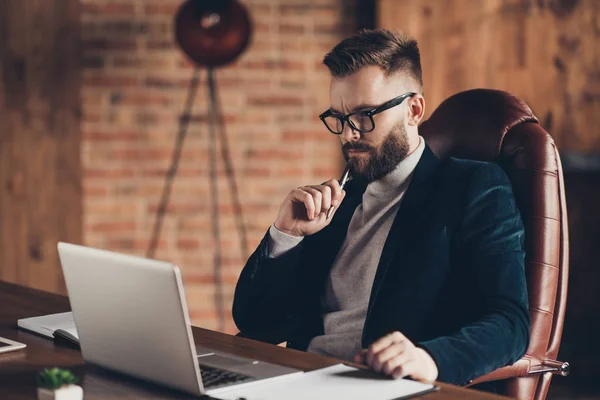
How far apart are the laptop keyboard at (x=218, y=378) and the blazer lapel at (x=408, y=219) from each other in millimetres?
564

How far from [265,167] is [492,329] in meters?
2.50

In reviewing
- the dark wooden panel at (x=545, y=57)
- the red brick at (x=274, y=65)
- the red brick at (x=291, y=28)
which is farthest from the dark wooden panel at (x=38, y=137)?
the dark wooden panel at (x=545, y=57)

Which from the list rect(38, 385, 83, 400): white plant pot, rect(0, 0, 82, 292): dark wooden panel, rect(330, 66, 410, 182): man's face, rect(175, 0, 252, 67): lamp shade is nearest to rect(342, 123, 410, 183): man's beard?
rect(330, 66, 410, 182): man's face

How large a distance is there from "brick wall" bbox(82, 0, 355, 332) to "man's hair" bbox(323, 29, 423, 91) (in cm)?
200

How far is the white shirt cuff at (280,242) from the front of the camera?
2049mm

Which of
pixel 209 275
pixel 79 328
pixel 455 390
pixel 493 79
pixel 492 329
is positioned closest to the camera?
pixel 455 390

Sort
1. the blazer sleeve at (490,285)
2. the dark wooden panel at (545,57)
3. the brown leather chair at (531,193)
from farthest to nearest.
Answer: the dark wooden panel at (545,57) < the brown leather chair at (531,193) < the blazer sleeve at (490,285)

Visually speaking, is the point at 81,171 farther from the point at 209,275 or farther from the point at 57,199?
the point at 209,275

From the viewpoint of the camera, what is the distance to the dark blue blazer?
5.56 feet

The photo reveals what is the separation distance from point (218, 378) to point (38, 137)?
9.35ft

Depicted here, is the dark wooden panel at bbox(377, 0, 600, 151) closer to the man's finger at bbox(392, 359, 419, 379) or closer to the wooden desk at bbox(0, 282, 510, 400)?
the wooden desk at bbox(0, 282, 510, 400)

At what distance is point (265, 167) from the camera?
4062 millimetres

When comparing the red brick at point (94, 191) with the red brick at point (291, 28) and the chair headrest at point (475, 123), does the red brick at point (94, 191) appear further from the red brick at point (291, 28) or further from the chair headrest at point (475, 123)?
the chair headrest at point (475, 123)

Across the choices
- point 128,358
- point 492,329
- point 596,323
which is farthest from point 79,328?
point 596,323
